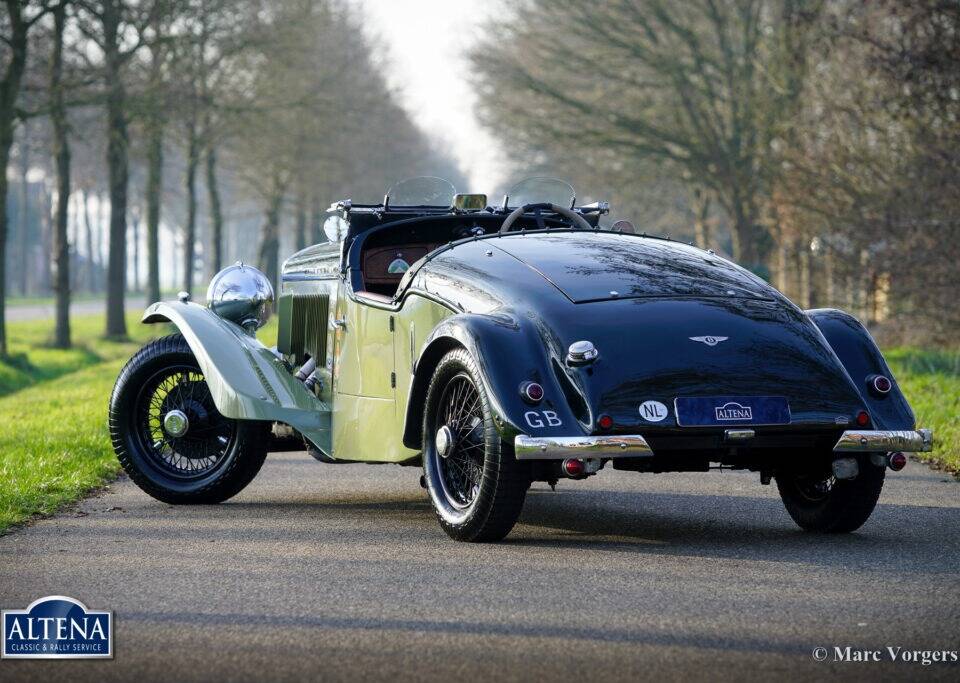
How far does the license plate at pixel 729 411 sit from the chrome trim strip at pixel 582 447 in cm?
28

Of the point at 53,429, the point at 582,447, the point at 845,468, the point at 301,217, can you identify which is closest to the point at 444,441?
the point at 582,447

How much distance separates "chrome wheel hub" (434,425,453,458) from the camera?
6.57 meters

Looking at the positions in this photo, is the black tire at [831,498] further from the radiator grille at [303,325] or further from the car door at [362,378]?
the radiator grille at [303,325]

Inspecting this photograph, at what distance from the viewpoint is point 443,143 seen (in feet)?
341

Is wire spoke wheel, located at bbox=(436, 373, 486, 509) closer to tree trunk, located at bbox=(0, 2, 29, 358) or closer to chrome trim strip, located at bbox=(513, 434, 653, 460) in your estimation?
chrome trim strip, located at bbox=(513, 434, 653, 460)

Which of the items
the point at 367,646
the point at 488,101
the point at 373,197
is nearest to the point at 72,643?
the point at 367,646

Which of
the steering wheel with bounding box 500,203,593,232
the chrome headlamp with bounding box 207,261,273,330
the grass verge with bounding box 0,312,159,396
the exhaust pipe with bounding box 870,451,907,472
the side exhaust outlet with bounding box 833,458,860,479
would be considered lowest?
the grass verge with bounding box 0,312,159,396

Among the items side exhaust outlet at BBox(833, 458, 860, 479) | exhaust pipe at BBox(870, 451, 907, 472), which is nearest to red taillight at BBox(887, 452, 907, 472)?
exhaust pipe at BBox(870, 451, 907, 472)

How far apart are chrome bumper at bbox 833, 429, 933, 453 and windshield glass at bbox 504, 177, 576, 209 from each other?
8.62 ft

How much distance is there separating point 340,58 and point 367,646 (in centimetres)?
3354

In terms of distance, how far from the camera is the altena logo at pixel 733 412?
243 inches

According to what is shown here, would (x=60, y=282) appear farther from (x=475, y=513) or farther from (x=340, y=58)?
(x=475, y=513)

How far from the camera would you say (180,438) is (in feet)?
27.4

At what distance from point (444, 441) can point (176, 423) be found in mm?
2275
